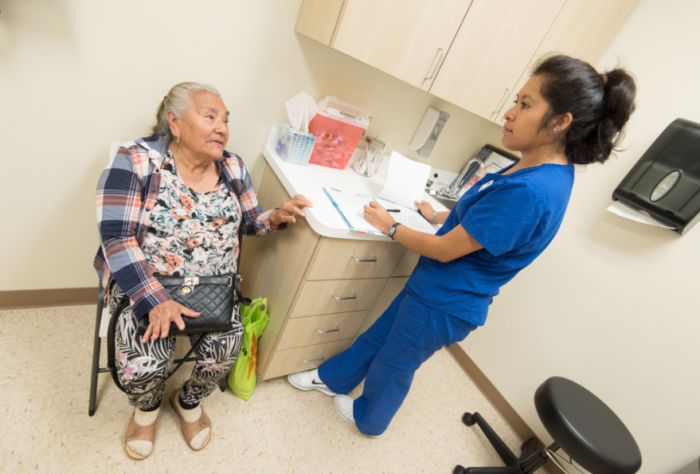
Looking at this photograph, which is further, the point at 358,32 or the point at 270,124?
the point at 270,124

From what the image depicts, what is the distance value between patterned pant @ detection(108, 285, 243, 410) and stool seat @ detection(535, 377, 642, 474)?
1268 millimetres

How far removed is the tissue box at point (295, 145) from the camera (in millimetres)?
1430

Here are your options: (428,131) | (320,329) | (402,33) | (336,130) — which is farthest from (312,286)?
(428,131)

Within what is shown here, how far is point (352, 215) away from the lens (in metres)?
1.25

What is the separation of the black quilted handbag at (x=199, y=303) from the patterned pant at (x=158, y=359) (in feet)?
0.08

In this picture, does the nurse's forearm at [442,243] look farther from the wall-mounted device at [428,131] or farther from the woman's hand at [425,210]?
the wall-mounted device at [428,131]

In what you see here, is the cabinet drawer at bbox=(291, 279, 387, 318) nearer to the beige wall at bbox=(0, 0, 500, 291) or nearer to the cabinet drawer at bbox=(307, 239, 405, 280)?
the cabinet drawer at bbox=(307, 239, 405, 280)

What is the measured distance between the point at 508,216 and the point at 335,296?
0.74 meters

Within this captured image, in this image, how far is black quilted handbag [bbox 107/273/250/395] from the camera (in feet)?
3.43

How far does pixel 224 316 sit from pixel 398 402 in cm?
83

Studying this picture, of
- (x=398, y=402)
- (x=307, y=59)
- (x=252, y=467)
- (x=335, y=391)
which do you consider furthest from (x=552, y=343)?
(x=307, y=59)

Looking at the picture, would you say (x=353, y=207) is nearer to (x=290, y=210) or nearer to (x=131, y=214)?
(x=290, y=210)

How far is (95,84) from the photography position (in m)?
1.17

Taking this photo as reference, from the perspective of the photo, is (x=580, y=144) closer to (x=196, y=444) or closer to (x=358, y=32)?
(x=358, y=32)
